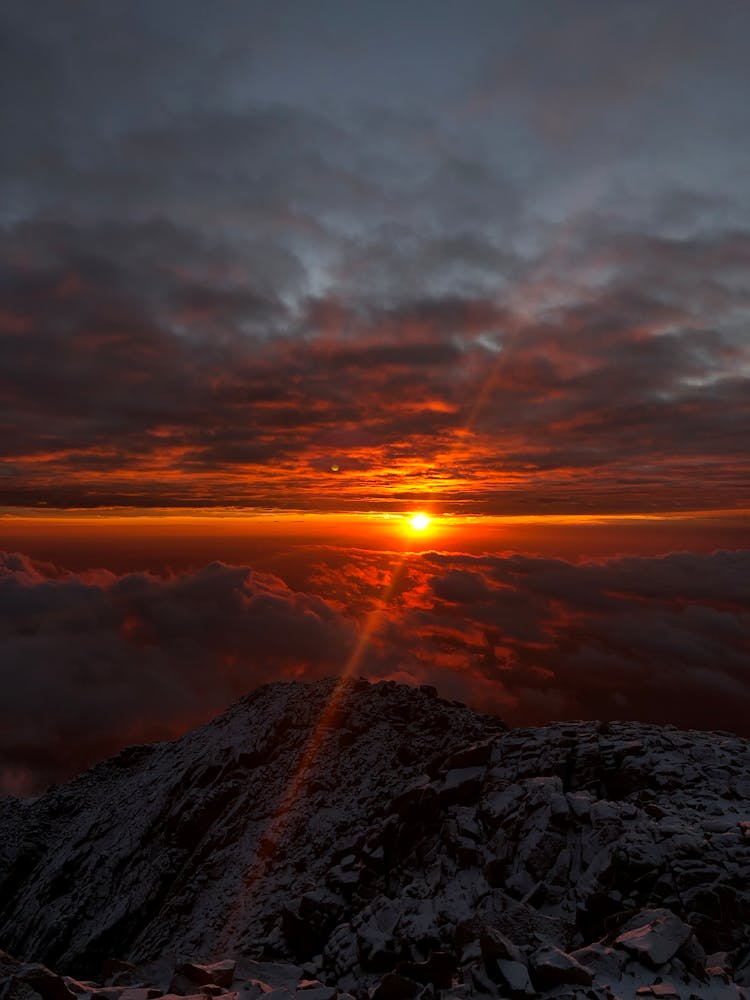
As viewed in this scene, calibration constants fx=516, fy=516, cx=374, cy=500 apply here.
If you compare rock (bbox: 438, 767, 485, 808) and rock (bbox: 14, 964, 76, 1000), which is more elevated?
rock (bbox: 14, 964, 76, 1000)

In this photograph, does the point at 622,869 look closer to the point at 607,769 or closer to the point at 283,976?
the point at 607,769

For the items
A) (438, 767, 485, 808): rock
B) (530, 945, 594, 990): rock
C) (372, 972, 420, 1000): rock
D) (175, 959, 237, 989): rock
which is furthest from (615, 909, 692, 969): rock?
(438, 767, 485, 808): rock

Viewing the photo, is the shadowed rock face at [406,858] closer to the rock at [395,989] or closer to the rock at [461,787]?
the rock at [395,989]

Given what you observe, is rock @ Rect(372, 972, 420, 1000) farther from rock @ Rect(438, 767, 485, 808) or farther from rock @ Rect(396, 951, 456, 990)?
rock @ Rect(438, 767, 485, 808)

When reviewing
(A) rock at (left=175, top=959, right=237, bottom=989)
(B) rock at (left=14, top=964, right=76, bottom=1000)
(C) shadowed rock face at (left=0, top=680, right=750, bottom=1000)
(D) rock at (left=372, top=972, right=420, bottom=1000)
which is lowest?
(C) shadowed rock face at (left=0, top=680, right=750, bottom=1000)

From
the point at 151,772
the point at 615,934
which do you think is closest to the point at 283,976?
the point at 615,934

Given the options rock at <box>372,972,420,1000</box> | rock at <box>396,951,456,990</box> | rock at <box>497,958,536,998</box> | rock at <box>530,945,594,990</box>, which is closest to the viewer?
rock at <box>497,958,536,998</box>
